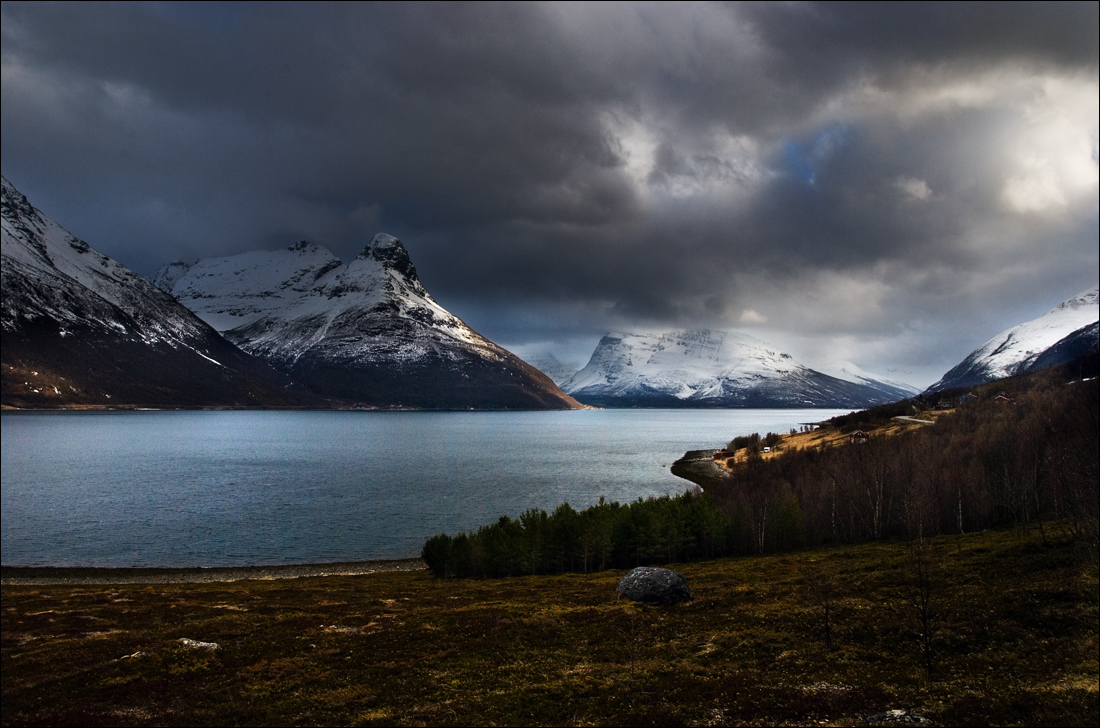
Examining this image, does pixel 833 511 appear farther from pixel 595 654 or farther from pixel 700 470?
pixel 700 470

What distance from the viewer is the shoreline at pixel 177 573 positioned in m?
68.1

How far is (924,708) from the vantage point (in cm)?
2512

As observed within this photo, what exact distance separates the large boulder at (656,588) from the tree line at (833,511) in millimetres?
25501

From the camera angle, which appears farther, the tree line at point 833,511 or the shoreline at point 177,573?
the tree line at point 833,511

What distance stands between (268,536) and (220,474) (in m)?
62.5

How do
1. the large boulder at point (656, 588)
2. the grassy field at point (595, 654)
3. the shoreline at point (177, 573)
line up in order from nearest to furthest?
the grassy field at point (595, 654), the large boulder at point (656, 588), the shoreline at point (177, 573)

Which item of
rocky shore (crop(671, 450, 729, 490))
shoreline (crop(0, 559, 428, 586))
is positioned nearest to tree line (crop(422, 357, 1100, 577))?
shoreline (crop(0, 559, 428, 586))

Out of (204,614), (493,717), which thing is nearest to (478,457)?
(204,614)

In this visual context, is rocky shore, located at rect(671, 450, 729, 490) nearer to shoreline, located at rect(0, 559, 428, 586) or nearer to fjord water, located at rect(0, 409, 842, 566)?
fjord water, located at rect(0, 409, 842, 566)

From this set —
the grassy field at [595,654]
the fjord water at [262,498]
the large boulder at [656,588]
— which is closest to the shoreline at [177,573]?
the fjord water at [262,498]

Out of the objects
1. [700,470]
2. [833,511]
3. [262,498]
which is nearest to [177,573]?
[262,498]

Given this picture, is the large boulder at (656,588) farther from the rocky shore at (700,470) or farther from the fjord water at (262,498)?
the rocky shore at (700,470)

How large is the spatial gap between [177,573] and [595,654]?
59829mm

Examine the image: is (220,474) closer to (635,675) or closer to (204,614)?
(204,614)
